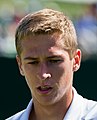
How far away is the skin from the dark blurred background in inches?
181

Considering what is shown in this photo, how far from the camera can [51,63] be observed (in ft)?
8.54

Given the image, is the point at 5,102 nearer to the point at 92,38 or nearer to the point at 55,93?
the point at 92,38

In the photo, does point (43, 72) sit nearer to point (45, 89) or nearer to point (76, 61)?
point (45, 89)

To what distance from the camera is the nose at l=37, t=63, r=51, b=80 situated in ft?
8.46

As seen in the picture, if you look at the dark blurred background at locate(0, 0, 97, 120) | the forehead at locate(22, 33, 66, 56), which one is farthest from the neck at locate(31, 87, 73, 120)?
the dark blurred background at locate(0, 0, 97, 120)

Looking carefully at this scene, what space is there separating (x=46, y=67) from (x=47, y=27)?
0.18 metres

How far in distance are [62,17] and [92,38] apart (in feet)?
22.9

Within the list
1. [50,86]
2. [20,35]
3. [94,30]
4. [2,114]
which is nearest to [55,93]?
[50,86]

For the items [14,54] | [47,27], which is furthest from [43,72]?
[14,54]

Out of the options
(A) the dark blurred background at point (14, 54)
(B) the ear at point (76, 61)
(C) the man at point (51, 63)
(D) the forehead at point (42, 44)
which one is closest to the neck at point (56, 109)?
(C) the man at point (51, 63)

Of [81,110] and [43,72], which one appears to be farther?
[81,110]

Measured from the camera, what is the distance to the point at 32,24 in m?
2.69

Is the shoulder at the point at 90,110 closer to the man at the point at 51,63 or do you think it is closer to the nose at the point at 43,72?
the man at the point at 51,63

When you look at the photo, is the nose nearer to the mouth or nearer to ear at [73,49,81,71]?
the mouth
